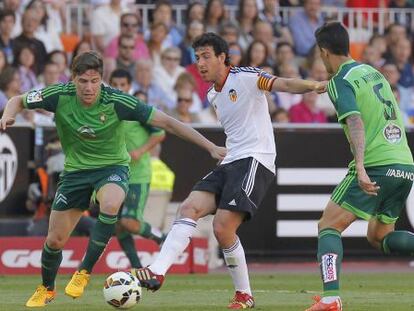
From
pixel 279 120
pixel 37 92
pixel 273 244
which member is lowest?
pixel 273 244

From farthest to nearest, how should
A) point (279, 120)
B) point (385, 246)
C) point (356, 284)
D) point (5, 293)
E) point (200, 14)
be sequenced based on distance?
point (200, 14) < point (279, 120) < point (356, 284) < point (5, 293) < point (385, 246)

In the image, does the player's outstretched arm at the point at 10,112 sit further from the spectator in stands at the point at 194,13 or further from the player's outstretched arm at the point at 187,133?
the spectator in stands at the point at 194,13

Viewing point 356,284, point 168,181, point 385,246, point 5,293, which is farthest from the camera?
point 168,181

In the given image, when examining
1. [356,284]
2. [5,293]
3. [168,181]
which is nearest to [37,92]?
[5,293]

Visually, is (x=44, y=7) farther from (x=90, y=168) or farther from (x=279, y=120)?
(x=90, y=168)

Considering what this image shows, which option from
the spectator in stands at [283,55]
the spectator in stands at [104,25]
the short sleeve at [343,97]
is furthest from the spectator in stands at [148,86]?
the short sleeve at [343,97]

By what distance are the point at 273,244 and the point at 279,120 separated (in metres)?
2.13

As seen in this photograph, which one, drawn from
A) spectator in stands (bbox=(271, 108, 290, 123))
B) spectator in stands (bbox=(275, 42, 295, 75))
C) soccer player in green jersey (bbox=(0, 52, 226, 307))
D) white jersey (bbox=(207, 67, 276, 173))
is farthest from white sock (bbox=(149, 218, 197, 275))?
spectator in stands (bbox=(275, 42, 295, 75))

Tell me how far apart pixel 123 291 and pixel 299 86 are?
2252mm

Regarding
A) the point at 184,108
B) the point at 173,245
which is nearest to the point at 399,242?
the point at 173,245

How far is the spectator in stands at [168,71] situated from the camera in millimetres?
20812

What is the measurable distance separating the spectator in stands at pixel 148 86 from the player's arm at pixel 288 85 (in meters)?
8.86

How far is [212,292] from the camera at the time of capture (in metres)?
13.6

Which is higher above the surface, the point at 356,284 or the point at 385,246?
the point at 385,246
